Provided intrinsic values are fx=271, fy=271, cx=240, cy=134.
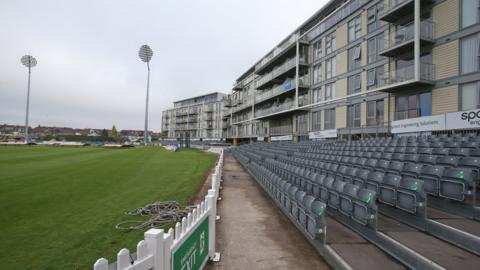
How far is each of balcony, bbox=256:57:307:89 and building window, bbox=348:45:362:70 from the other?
8.00 meters

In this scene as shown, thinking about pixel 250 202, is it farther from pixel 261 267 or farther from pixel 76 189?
pixel 76 189

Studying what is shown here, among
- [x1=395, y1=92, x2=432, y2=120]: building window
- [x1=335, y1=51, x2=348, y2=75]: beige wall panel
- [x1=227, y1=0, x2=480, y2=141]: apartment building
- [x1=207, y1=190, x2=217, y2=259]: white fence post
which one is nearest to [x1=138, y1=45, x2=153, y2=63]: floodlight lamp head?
[x1=227, y1=0, x2=480, y2=141]: apartment building

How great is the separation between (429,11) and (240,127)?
46.6m

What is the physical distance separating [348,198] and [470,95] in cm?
1588

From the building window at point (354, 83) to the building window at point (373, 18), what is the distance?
416 centimetres

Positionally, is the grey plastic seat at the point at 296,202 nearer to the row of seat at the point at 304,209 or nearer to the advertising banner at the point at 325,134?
the row of seat at the point at 304,209

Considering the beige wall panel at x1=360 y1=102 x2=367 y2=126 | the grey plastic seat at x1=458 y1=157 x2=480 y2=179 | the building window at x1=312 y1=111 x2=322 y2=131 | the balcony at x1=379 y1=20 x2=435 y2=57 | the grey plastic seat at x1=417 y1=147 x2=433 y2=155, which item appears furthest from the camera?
the building window at x1=312 y1=111 x2=322 y2=131

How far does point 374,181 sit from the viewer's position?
7.22m

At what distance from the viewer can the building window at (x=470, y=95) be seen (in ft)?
52.4

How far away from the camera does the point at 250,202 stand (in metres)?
10.2

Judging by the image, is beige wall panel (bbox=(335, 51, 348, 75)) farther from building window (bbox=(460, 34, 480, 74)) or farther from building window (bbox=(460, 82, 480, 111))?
building window (bbox=(460, 82, 480, 111))

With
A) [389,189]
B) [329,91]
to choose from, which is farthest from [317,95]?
[389,189]

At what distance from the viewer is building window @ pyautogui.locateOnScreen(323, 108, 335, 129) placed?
1149 inches

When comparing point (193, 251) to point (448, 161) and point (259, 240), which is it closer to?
point (259, 240)
